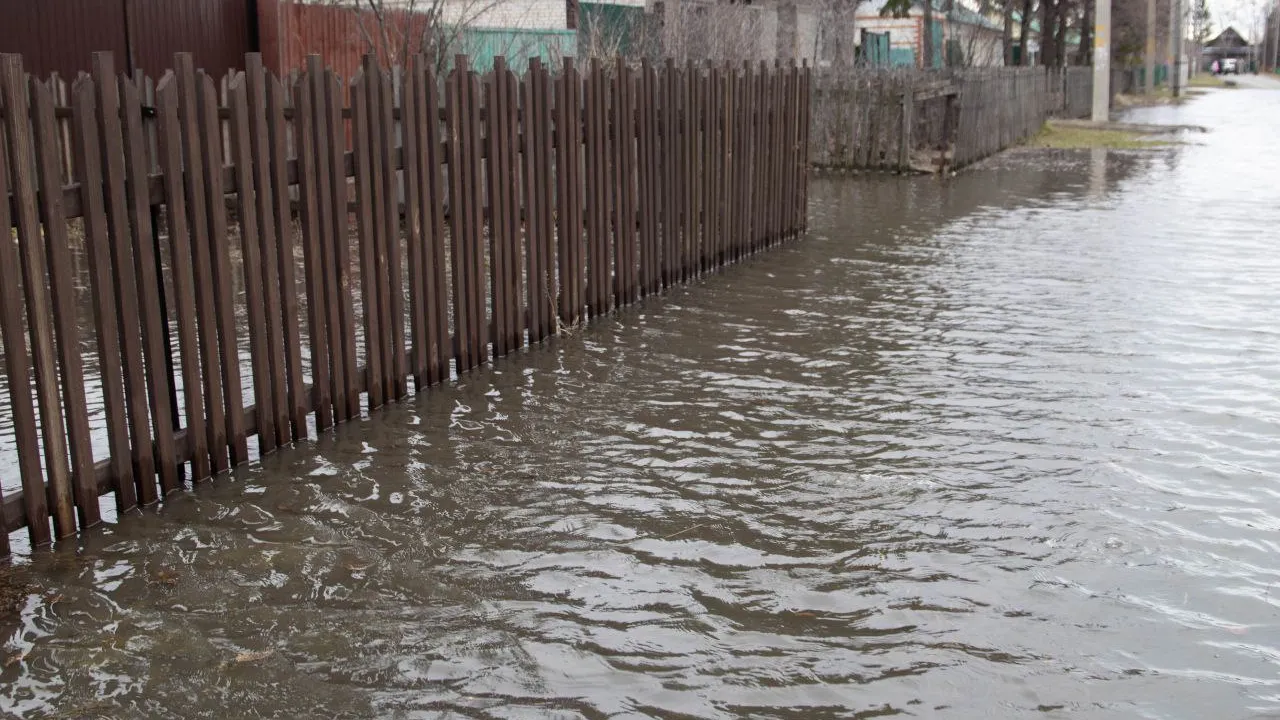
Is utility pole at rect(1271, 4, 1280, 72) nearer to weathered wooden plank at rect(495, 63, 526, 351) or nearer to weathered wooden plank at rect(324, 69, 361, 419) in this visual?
weathered wooden plank at rect(495, 63, 526, 351)

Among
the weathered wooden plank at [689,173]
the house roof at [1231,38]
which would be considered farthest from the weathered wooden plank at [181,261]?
the house roof at [1231,38]

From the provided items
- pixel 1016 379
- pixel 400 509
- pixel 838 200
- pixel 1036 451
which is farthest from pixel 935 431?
pixel 838 200

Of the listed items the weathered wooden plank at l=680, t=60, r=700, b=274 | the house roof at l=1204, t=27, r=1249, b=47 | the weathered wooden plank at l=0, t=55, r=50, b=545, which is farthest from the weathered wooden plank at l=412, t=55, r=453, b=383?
the house roof at l=1204, t=27, r=1249, b=47

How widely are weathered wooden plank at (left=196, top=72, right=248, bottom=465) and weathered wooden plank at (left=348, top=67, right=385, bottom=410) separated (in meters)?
0.93

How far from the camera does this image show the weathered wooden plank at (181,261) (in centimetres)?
506

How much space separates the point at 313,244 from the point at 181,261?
915mm

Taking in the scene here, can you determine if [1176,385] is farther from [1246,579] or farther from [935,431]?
[1246,579]

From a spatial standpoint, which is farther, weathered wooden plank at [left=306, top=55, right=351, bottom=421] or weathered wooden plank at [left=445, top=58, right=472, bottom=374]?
weathered wooden plank at [left=445, top=58, right=472, bottom=374]

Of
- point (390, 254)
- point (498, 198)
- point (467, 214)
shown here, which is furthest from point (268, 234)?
point (498, 198)

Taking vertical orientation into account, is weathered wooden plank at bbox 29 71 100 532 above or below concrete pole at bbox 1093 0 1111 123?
below

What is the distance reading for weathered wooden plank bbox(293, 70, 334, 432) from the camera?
5828mm

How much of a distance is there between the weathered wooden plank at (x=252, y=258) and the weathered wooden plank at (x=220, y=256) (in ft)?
0.29

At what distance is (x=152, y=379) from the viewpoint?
506 centimetres

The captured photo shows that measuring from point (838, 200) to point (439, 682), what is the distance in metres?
13.4
